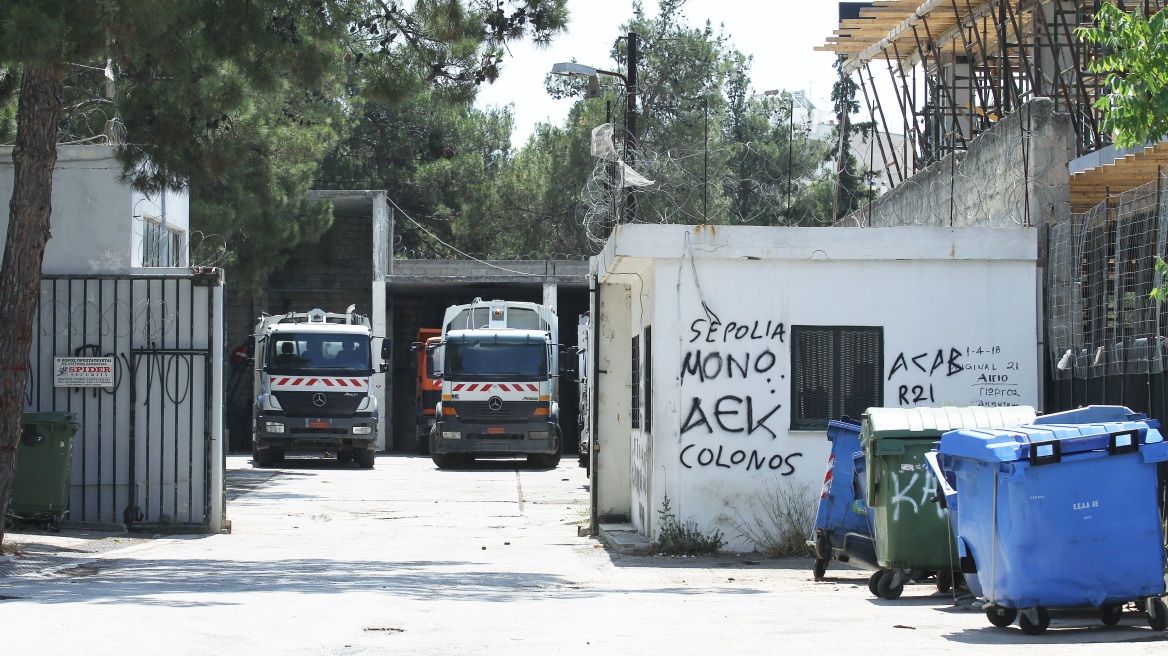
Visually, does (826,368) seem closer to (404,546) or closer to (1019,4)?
(404,546)

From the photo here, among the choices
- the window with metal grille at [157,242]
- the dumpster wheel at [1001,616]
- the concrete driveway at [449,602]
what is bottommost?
the concrete driveway at [449,602]

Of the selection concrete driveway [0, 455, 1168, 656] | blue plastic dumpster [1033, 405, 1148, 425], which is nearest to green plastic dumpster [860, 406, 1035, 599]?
concrete driveway [0, 455, 1168, 656]

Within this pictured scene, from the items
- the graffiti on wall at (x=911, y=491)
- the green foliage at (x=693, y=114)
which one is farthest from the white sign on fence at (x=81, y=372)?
the green foliage at (x=693, y=114)

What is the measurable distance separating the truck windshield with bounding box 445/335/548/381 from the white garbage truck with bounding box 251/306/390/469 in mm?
1667

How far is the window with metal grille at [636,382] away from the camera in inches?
494

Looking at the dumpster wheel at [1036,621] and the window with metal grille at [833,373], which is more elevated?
the window with metal grille at [833,373]

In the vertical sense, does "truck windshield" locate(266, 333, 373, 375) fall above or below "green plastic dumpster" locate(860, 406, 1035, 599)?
above

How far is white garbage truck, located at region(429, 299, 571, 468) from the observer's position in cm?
2339

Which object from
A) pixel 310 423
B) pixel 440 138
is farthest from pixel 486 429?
pixel 440 138

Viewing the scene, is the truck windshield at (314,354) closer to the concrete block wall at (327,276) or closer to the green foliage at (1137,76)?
the concrete block wall at (327,276)

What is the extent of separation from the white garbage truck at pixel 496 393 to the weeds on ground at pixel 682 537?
1254 centimetres

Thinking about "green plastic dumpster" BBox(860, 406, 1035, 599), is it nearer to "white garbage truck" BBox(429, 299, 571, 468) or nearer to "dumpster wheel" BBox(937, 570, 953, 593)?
"dumpster wheel" BBox(937, 570, 953, 593)

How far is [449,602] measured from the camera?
8141mm

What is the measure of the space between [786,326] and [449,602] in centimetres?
449
